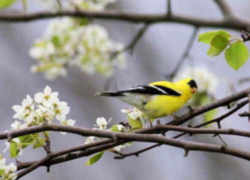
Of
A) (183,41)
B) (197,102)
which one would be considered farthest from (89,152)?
(183,41)

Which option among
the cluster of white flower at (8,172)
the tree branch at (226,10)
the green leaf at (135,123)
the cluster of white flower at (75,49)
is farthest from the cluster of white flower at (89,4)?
the cluster of white flower at (8,172)

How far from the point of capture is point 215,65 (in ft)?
24.9

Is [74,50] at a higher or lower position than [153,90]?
higher

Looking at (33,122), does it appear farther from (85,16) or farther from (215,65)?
(215,65)

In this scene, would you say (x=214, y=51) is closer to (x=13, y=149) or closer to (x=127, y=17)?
(x=13, y=149)

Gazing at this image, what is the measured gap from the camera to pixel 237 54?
187 centimetres

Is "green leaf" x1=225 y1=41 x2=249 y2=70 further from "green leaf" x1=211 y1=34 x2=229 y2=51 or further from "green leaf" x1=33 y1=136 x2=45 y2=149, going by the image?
"green leaf" x1=33 y1=136 x2=45 y2=149

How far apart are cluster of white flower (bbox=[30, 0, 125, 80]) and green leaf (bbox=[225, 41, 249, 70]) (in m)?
2.06

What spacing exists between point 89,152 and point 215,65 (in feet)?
20.1

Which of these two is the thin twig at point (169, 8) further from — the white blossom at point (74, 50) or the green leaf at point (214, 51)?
the green leaf at point (214, 51)

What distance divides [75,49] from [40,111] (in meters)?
2.28

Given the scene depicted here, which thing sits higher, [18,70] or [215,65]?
[18,70]

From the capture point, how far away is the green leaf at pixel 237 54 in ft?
6.08

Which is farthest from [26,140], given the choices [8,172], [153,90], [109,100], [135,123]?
[109,100]
